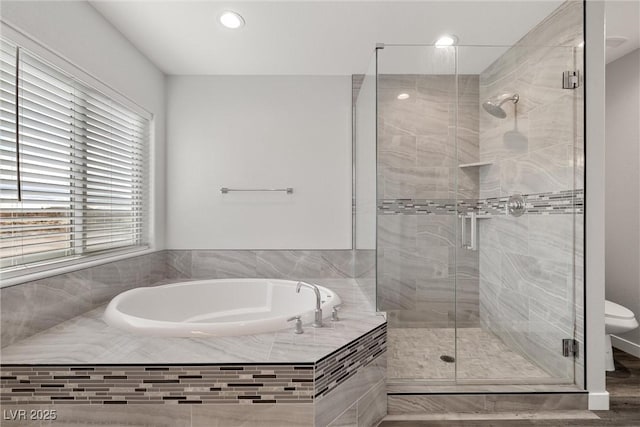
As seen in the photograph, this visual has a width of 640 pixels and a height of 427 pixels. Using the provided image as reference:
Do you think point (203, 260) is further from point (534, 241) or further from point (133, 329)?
point (534, 241)

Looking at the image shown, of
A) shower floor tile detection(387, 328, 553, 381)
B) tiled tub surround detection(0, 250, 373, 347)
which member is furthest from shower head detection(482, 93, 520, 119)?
shower floor tile detection(387, 328, 553, 381)

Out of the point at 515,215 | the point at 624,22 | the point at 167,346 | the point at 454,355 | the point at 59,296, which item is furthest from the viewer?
the point at 624,22

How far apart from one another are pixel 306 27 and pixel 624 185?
2752mm

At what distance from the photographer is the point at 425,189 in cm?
209

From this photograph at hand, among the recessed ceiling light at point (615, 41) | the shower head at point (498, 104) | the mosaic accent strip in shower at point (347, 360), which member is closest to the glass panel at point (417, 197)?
the shower head at point (498, 104)

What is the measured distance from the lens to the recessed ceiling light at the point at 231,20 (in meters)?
2.04

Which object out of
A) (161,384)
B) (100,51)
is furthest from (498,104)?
(100,51)

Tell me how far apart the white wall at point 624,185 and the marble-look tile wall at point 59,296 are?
379cm

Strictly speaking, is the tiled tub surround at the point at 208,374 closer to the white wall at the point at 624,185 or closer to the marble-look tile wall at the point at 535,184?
the marble-look tile wall at the point at 535,184

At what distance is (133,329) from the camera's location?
5.28 ft

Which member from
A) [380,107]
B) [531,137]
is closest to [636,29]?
[531,137]

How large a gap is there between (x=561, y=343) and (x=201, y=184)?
2838mm

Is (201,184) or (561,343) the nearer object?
(561,343)

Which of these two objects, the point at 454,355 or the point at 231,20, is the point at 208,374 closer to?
the point at 454,355
